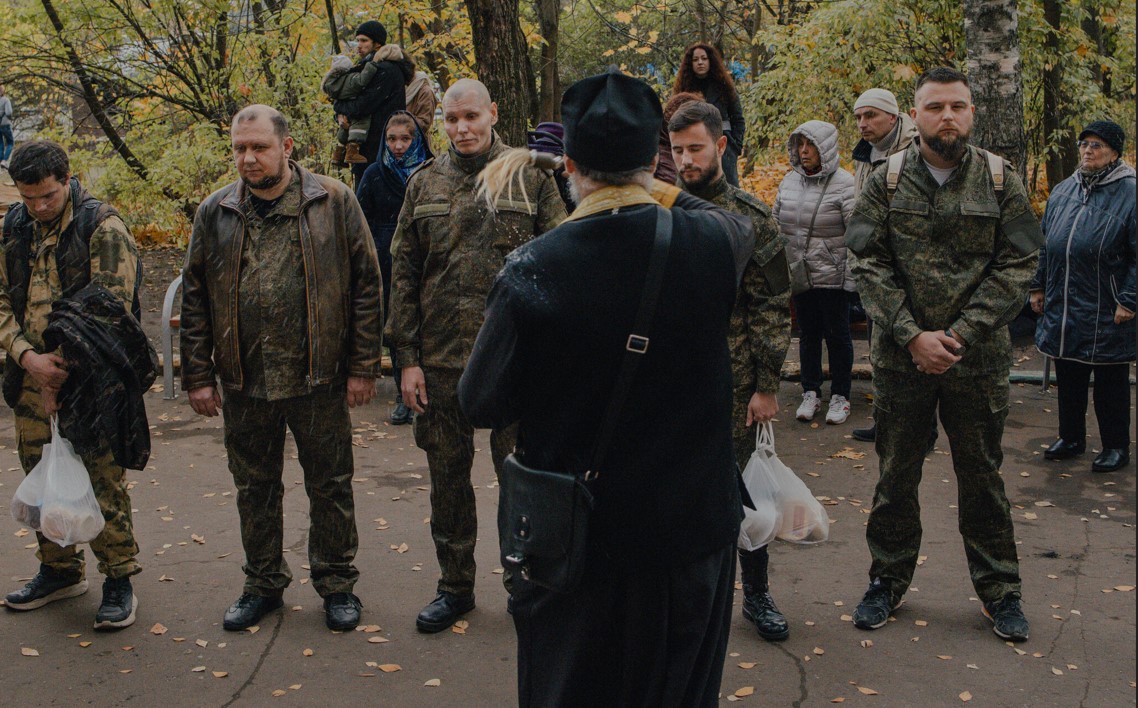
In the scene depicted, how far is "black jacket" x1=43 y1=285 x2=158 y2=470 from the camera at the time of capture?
4.67 m

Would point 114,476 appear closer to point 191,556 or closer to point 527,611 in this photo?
point 191,556

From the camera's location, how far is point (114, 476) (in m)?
4.92

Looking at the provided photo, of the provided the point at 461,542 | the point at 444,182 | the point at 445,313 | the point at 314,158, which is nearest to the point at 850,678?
the point at 461,542

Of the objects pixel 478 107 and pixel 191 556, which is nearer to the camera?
pixel 478 107

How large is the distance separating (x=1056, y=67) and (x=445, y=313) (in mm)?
10013

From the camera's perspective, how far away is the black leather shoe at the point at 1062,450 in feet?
23.2

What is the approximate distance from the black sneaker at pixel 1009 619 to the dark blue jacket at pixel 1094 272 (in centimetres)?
280

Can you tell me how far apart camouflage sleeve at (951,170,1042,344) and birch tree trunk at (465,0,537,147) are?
14.8 feet

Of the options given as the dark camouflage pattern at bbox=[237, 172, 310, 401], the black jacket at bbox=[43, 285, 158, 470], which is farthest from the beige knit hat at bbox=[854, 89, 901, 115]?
the black jacket at bbox=[43, 285, 158, 470]

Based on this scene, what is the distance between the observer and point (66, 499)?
459 cm

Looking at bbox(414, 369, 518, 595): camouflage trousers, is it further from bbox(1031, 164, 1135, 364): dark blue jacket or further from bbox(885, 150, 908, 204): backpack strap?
bbox(1031, 164, 1135, 364): dark blue jacket

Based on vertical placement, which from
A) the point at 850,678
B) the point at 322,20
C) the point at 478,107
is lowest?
the point at 850,678

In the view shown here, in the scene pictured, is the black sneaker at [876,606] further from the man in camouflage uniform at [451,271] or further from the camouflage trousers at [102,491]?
the camouflage trousers at [102,491]

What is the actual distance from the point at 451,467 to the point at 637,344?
2.36 metres
